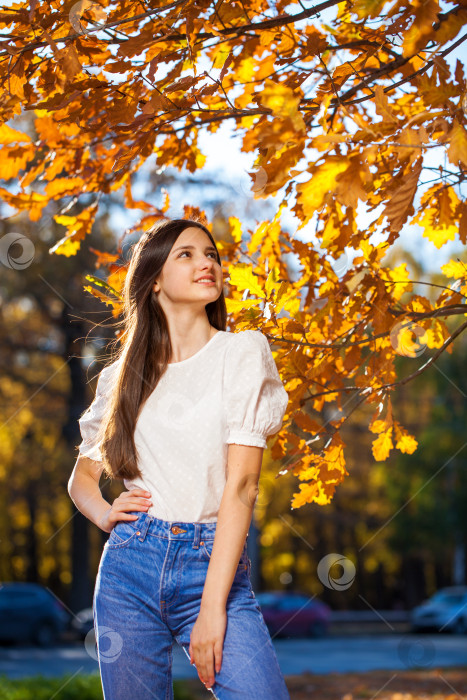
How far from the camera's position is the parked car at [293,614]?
15984mm

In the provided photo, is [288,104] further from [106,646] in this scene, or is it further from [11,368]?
[11,368]

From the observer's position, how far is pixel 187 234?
6.36 ft

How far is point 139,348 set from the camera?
74.9 inches

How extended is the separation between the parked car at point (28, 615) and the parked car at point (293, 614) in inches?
157

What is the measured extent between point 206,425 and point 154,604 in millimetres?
384

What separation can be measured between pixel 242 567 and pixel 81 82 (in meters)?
1.24

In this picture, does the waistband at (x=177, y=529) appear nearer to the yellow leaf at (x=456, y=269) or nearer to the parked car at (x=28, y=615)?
the yellow leaf at (x=456, y=269)

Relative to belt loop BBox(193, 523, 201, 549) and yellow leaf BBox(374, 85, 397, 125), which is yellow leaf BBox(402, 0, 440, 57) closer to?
yellow leaf BBox(374, 85, 397, 125)

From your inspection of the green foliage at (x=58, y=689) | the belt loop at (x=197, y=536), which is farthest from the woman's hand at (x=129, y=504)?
the green foliage at (x=58, y=689)

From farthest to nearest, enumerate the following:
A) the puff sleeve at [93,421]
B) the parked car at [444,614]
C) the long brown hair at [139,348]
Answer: the parked car at [444,614] → the puff sleeve at [93,421] → the long brown hair at [139,348]

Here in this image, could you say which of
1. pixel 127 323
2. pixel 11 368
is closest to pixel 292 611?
pixel 11 368

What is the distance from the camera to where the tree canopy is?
5.46 feet

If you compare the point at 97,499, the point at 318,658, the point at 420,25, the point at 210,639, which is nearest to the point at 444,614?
the point at 318,658

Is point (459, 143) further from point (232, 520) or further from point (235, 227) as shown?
point (235, 227)
